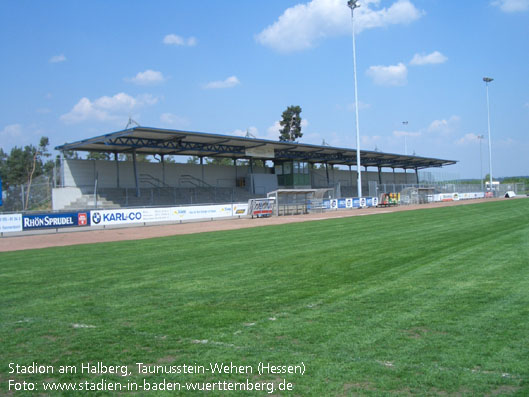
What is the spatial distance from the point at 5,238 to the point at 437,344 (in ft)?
82.1

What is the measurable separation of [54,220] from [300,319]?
24.5 m

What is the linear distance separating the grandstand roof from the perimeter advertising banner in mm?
10607

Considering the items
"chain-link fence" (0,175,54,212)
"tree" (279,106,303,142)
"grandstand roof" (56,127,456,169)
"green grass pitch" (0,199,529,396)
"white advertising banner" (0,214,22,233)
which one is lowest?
"green grass pitch" (0,199,529,396)

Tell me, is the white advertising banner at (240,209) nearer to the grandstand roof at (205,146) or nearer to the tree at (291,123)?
the grandstand roof at (205,146)

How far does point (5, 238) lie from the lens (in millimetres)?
24438

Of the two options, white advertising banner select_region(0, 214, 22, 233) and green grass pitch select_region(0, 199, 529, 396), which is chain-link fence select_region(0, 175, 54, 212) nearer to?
white advertising banner select_region(0, 214, 22, 233)

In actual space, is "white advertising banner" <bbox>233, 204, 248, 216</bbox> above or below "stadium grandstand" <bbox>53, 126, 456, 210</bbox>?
below

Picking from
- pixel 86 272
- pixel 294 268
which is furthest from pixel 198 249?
pixel 294 268

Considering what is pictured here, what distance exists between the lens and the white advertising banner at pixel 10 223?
25172 mm

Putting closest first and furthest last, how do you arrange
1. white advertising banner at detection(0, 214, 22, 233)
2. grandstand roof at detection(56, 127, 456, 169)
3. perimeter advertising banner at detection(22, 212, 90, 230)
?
white advertising banner at detection(0, 214, 22, 233), perimeter advertising banner at detection(22, 212, 90, 230), grandstand roof at detection(56, 127, 456, 169)

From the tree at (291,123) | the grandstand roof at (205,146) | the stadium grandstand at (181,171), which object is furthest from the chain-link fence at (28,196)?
the tree at (291,123)

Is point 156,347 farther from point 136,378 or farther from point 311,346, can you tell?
point 311,346

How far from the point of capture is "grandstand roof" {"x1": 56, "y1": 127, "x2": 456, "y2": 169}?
39094 millimetres

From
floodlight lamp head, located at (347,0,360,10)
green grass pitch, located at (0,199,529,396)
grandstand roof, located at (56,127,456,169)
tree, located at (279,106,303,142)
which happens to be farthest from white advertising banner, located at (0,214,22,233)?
tree, located at (279,106,303,142)
